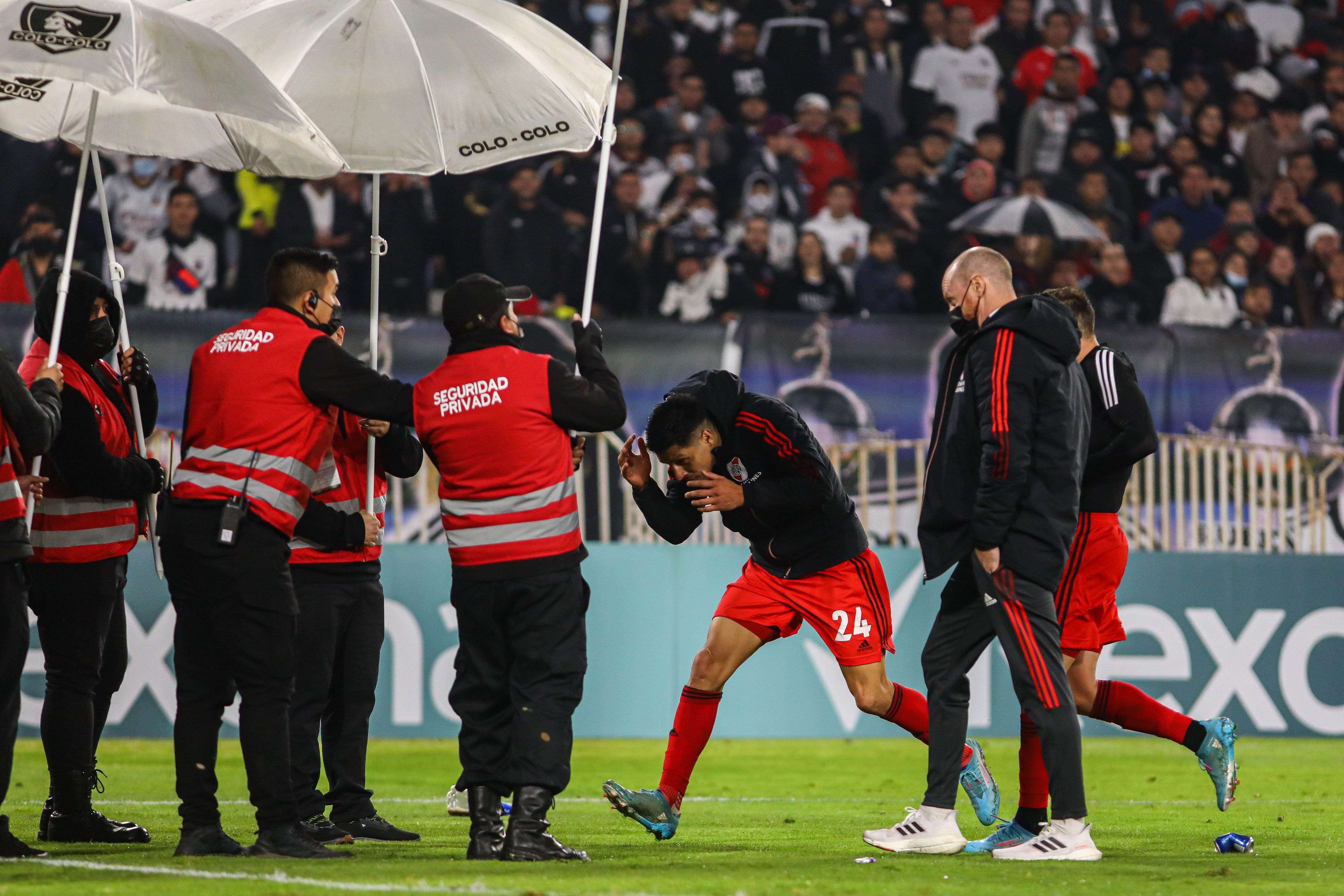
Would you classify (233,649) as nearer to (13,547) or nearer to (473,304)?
(13,547)

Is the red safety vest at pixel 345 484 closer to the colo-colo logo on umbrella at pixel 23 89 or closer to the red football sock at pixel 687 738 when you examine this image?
the red football sock at pixel 687 738

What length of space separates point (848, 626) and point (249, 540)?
7.69ft

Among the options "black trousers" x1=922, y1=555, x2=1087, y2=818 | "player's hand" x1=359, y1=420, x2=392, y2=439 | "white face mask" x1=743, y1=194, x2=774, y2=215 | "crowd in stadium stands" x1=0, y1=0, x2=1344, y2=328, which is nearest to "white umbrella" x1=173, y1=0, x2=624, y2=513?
"player's hand" x1=359, y1=420, x2=392, y2=439

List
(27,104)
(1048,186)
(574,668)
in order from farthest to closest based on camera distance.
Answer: (1048,186)
(27,104)
(574,668)

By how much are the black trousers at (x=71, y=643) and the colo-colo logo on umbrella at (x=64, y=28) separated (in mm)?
1958

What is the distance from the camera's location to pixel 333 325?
20.7 ft

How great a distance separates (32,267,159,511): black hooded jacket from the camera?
602 cm

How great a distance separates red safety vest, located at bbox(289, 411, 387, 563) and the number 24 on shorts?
73.0 inches

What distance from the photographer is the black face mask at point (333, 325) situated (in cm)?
593

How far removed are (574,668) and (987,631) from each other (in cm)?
149

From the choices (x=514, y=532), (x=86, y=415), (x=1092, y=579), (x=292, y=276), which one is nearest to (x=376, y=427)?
(x=292, y=276)

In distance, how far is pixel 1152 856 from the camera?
576cm

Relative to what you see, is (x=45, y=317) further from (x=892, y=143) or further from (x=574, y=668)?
(x=892, y=143)

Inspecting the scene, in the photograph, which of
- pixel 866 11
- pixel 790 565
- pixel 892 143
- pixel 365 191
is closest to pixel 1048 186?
pixel 892 143
